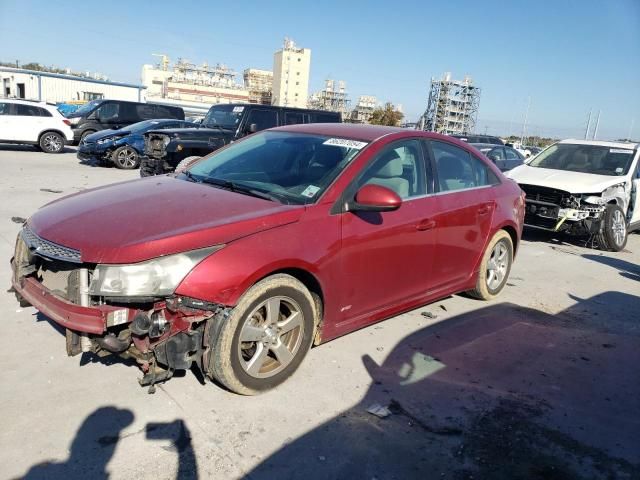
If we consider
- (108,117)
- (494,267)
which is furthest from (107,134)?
(494,267)

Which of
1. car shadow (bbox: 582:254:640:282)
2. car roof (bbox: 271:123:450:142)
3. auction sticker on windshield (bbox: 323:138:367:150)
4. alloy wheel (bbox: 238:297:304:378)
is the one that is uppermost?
car roof (bbox: 271:123:450:142)

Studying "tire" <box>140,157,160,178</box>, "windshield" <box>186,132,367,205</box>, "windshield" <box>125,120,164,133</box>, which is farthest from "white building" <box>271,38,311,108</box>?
"windshield" <box>186,132,367,205</box>

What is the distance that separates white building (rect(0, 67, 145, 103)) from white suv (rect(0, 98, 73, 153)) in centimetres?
2495

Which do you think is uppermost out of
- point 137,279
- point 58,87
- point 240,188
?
point 58,87

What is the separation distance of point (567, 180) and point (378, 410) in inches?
268

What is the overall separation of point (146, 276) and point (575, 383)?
124 inches

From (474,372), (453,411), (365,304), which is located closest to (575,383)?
(474,372)

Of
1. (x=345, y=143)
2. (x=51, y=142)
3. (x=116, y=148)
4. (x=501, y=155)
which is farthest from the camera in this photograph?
(x=51, y=142)

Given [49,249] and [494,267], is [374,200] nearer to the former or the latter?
[49,249]

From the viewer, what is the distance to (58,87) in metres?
41.8

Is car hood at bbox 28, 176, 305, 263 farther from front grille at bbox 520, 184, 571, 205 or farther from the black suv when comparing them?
the black suv

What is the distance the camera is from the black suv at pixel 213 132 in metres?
11.7

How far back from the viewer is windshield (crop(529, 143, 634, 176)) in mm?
9023

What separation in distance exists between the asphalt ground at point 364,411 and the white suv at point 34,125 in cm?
1425
